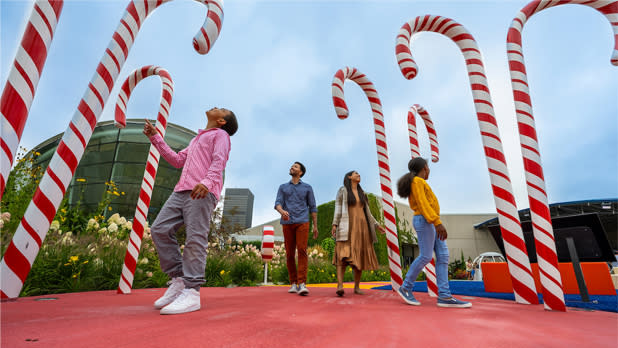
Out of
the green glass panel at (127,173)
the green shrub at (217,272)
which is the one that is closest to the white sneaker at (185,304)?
the green shrub at (217,272)

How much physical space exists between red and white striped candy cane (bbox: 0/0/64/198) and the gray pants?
1195 mm

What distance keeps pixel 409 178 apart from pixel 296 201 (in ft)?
5.96

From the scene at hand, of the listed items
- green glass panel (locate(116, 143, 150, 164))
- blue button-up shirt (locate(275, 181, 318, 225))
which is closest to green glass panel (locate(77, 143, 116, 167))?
green glass panel (locate(116, 143, 150, 164))

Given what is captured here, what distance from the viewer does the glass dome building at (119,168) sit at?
13.3 metres

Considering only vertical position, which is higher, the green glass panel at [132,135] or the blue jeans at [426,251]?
the green glass panel at [132,135]

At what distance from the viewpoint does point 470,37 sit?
13.3 feet

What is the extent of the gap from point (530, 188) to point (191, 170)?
3523mm

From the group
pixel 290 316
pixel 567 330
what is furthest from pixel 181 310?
pixel 567 330

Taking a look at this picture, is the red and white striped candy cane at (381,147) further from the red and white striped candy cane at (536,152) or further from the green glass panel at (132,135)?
the green glass panel at (132,135)

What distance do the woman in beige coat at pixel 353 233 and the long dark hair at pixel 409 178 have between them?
107 centimetres

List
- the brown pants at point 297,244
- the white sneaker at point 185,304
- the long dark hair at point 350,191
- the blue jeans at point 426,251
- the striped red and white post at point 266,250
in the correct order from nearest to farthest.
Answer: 1. the white sneaker at point 185,304
2. the blue jeans at point 426,251
3. the brown pants at point 297,244
4. the long dark hair at point 350,191
5. the striped red and white post at point 266,250

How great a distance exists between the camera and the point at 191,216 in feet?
8.45

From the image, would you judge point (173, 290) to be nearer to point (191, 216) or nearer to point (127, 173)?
point (191, 216)

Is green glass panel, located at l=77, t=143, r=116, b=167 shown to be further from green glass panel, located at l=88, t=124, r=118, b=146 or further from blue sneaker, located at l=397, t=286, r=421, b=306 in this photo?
blue sneaker, located at l=397, t=286, r=421, b=306
